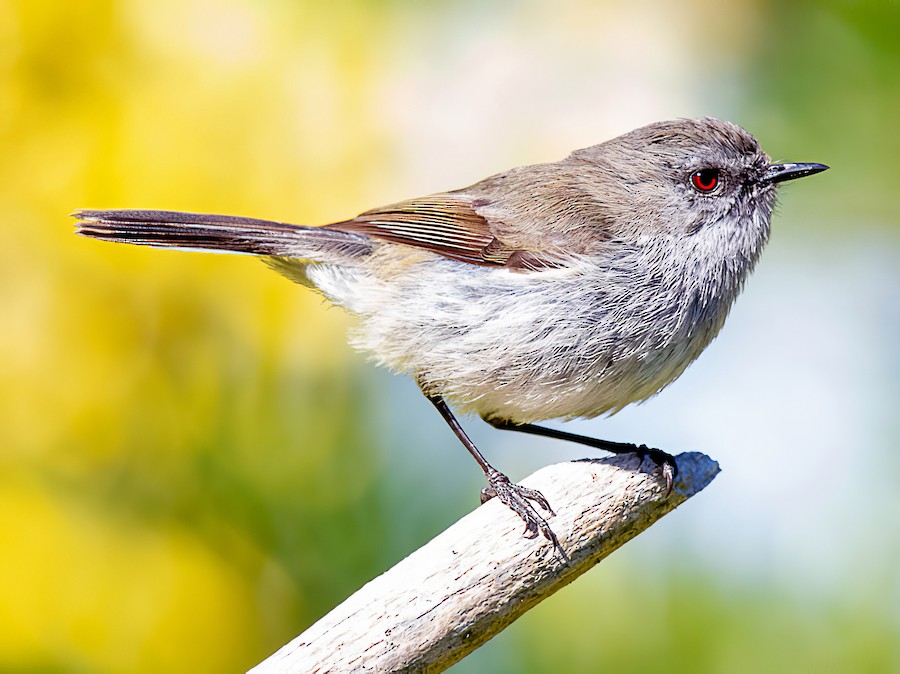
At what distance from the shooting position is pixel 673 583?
8.80 feet

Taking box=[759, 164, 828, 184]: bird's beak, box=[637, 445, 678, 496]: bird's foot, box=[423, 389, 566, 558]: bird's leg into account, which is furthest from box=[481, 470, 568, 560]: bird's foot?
box=[759, 164, 828, 184]: bird's beak

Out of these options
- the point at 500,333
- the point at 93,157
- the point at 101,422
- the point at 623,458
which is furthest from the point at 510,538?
the point at 93,157

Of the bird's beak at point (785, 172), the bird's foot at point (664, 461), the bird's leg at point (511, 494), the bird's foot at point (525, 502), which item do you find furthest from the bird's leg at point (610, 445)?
the bird's beak at point (785, 172)

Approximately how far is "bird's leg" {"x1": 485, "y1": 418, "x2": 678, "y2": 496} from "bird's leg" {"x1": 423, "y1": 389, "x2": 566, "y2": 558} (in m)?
0.13

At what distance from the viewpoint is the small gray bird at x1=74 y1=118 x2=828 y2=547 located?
93.9 inches

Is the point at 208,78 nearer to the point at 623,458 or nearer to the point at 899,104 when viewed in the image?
the point at 623,458

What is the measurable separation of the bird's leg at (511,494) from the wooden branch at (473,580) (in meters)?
0.02

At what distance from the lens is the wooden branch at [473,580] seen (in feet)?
6.18

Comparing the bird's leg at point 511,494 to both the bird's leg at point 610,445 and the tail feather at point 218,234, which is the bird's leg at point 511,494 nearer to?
the bird's leg at point 610,445

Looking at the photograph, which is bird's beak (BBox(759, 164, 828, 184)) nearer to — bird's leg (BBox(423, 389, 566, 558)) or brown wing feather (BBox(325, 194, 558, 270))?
brown wing feather (BBox(325, 194, 558, 270))

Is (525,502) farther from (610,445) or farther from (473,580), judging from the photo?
(610,445)

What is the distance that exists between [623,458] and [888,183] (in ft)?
5.43

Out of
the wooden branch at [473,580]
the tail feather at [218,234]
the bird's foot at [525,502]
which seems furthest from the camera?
the tail feather at [218,234]

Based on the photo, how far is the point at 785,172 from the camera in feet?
8.60
